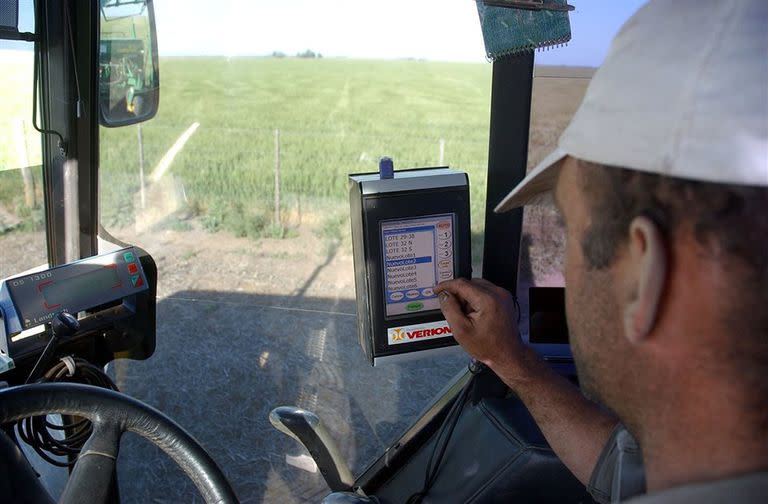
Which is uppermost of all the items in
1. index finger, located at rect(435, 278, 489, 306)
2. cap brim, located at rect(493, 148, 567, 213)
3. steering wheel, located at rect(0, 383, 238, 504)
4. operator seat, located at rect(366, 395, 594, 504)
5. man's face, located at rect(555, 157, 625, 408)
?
cap brim, located at rect(493, 148, 567, 213)

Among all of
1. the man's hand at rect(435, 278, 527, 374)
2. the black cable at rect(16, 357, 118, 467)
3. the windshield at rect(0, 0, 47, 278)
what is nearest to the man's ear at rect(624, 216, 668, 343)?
the man's hand at rect(435, 278, 527, 374)

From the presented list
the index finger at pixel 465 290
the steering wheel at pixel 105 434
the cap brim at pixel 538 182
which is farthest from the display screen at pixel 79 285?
the cap brim at pixel 538 182

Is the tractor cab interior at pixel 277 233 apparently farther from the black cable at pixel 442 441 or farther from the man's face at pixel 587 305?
the man's face at pixel 587 305

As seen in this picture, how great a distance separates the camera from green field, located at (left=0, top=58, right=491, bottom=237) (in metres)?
1.91

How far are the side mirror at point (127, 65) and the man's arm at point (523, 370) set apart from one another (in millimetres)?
1131

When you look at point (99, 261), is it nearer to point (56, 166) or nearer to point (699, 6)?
point (56, 166)

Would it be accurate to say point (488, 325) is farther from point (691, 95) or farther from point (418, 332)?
point (691, 95)

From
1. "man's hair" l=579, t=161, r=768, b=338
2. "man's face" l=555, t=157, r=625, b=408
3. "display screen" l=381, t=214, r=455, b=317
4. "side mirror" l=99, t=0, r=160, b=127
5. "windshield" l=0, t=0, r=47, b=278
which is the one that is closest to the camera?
"man's hair" l=579, t=161, r=768, b=338

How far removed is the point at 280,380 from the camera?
6.75ft

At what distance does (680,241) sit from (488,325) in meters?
0.81

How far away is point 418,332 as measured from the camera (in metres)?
1.59

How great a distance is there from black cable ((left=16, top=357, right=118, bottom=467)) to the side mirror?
0.77 metres

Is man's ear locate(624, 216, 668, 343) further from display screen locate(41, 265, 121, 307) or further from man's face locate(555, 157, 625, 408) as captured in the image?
display screen locate(41, 265, 121, 307)

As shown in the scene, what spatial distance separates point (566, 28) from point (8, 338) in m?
1.39
